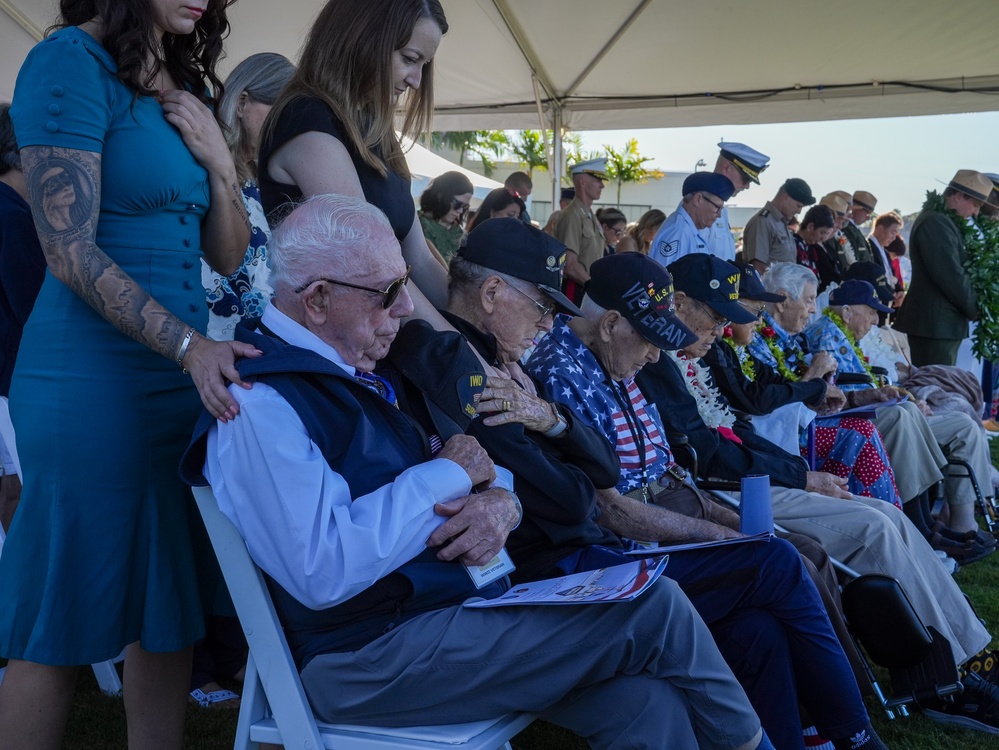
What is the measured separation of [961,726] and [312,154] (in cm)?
286

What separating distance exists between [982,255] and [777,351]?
343 centimetres

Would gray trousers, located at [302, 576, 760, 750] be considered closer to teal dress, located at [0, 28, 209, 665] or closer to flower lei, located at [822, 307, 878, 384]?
teal dress, located at [0, 28, 209, 665]

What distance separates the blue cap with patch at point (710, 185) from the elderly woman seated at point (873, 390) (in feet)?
3.17

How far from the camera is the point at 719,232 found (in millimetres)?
6336

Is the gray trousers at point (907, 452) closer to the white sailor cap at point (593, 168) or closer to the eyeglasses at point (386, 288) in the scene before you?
the eyeglasses at point (386, 288)

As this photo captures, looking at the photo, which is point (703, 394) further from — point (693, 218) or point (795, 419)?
point (693, 218)

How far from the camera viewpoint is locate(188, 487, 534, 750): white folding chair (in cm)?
182

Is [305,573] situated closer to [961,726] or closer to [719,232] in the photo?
[961,726]

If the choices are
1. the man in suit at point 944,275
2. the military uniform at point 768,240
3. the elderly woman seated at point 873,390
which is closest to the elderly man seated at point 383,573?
the elderly woman seated at point 873,390

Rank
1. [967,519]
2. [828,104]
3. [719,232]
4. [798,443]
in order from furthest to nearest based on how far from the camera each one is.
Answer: [828,104]
[719,232]
[967,519]
[798,443]

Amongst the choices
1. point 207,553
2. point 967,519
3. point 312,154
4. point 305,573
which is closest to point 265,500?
point 305,573

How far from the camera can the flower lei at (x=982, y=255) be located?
7570 millimetres

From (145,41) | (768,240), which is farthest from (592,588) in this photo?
(768,240)

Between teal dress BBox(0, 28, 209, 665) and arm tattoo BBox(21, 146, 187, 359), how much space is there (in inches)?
1.1
